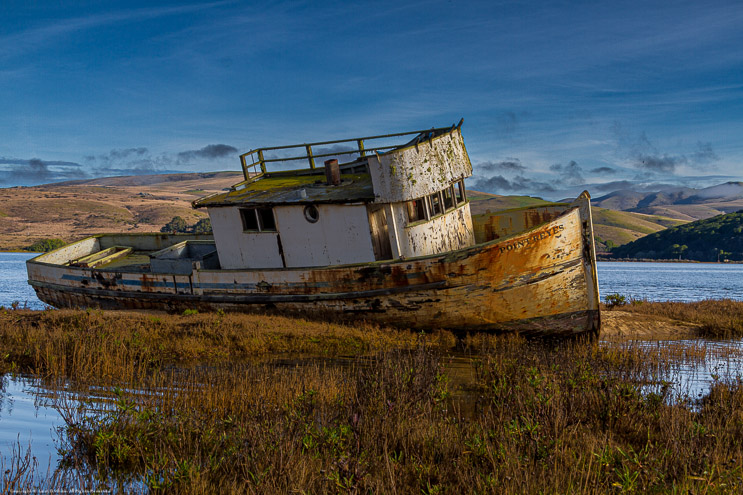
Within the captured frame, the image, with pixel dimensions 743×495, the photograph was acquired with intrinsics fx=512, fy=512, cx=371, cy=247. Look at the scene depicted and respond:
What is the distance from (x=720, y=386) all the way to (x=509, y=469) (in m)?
4.81

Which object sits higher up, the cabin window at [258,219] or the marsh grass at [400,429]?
the cabin window at [258,219]

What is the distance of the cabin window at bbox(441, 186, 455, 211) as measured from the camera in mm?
13195

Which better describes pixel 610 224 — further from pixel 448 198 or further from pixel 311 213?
pixel 311 213

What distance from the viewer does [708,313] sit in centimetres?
1395

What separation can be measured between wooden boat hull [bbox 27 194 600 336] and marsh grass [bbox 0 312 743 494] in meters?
1.94

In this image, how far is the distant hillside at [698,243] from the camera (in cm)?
6594

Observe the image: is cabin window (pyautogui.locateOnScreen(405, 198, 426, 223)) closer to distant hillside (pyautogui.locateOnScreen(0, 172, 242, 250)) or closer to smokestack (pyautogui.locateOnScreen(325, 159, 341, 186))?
smokestack (pyautogui.locateOnScreen(325, 159, 341, 186))

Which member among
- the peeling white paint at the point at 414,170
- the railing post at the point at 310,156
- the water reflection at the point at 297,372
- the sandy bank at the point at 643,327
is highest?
the railing post at the point at 310,156

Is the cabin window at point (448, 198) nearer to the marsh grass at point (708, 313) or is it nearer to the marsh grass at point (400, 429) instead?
the marsh grass at point (400, 429)

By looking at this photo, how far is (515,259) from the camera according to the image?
10617mm

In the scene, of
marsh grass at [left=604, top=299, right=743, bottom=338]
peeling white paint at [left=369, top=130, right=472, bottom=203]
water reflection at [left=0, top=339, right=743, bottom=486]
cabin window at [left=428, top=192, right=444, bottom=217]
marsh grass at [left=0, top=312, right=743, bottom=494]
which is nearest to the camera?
marsh grass at [left=0, top=312, right=743, bottom=494]

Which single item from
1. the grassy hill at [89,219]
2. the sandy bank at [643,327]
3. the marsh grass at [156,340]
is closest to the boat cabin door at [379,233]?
the marsh grass at [156,340]

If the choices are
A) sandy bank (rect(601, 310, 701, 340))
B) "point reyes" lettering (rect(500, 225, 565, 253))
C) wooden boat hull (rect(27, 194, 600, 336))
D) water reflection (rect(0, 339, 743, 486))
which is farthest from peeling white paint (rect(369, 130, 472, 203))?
sandy bank (rect(601, 310, 701, 340))

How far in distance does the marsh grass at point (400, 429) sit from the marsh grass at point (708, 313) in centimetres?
429
